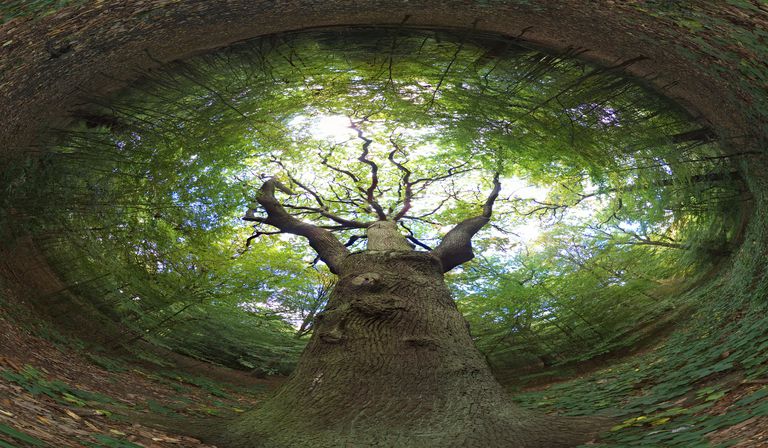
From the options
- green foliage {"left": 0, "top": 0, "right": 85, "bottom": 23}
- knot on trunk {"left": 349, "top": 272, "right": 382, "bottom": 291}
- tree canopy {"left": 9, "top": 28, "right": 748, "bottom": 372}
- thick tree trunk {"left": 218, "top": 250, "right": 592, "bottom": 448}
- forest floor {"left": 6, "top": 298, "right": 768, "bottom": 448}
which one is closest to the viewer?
forest floor {"left": 6, "top": 298, "right": 768, "bottom": 448}

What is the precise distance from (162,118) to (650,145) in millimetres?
6287

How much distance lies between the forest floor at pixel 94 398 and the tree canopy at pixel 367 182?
1.19 m

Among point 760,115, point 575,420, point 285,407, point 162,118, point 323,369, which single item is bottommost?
point 575,420

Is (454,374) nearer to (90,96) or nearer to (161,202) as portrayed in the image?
(90,96)

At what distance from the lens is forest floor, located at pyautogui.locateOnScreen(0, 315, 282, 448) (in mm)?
2635

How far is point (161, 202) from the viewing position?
758cm

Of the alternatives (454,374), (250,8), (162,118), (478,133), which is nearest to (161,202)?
(162,118)

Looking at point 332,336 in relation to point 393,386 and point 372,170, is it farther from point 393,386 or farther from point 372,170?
point 372,170

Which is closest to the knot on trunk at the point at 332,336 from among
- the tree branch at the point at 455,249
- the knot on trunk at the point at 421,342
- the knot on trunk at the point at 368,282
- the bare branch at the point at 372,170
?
the knot on trunk at the point at 421,342

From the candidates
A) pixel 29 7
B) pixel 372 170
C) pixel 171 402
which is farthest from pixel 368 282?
pixel 372 170

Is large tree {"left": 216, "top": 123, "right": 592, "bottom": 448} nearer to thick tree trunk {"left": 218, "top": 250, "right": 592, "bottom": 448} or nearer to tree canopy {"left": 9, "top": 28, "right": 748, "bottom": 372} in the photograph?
thick tree trunk {"left": 218, "top": 250, "right": 592, "bottom": 448}

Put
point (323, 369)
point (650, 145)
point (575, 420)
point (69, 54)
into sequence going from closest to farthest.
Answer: point (575, 420) → point (323, 369) → point (69, 54) → point (650, 145)

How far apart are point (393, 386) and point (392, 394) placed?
0.24 feet

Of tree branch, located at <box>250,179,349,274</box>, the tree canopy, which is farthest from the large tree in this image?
the tree canopy
